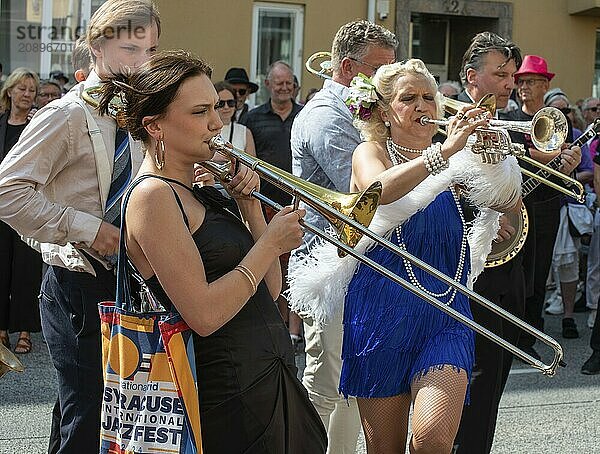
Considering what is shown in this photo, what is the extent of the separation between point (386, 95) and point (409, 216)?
53cm

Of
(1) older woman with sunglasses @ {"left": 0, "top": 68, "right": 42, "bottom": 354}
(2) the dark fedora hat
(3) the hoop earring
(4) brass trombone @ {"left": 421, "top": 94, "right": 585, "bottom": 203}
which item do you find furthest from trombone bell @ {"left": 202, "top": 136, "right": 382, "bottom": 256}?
(2) the dark fedora hat

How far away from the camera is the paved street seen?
549 cm

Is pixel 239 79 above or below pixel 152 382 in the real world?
above

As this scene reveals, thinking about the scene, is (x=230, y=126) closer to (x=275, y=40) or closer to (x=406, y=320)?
(x=406, y=320)

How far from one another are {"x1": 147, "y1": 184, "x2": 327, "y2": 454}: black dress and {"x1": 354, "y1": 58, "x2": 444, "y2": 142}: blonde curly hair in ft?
4.00

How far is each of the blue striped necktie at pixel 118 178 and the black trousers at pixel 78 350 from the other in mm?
177

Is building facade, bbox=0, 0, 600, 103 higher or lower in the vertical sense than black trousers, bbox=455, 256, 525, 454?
higher

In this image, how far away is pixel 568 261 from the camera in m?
9.43

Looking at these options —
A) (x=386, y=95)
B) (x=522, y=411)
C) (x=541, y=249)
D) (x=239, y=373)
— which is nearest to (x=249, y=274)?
(x=239, y=373)

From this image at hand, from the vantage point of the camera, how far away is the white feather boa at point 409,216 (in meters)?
3.86

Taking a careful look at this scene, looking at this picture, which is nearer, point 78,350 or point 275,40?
point 78,350

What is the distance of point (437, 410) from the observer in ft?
11.7

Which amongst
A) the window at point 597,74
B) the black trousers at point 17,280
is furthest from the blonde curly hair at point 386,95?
the window at point 597,74

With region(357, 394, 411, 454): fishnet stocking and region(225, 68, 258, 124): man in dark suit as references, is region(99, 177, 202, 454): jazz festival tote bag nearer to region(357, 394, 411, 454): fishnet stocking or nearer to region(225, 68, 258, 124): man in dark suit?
region(357, 394, 411, 454): fishnet stocking
